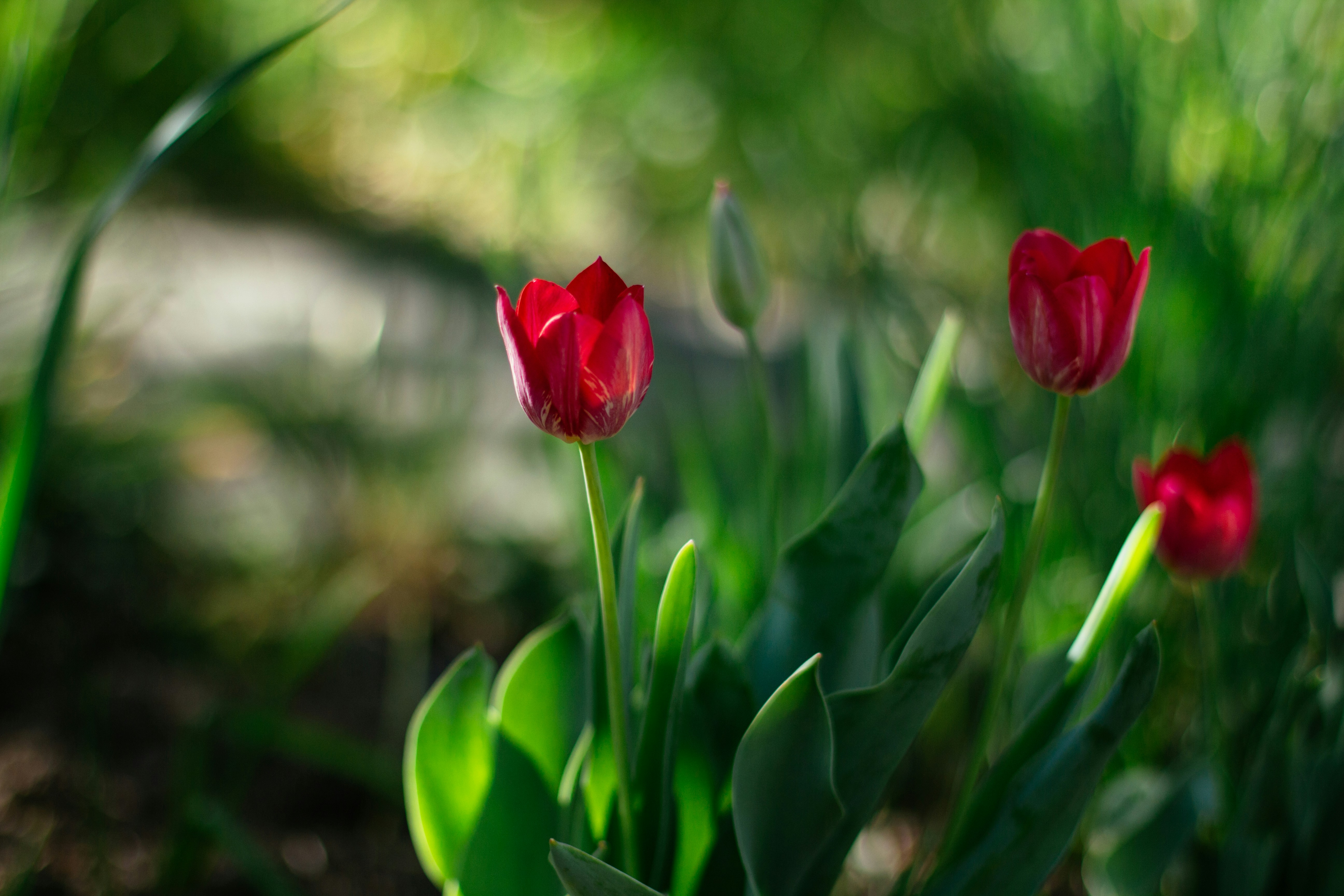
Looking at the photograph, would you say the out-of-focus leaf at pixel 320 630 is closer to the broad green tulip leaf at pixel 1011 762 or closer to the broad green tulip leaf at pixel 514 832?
the broad green tulip leaf at pixel 514 832

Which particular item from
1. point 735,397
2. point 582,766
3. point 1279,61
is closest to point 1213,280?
point 1279,61

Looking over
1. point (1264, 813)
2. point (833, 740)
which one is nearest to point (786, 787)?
point (833, 740)

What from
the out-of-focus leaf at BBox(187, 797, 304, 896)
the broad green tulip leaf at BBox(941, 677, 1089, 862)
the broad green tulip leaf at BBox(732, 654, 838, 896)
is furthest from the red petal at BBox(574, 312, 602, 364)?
the out-of-focus leaf at BBox(187, 797, 304, 896)

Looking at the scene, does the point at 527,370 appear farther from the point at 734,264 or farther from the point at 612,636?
the point at 734,264

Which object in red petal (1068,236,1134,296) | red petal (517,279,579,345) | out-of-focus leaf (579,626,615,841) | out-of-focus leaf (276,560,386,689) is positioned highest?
red petal (1068,236,1134,296)

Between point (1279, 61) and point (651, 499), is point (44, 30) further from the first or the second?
point (1279, 61)

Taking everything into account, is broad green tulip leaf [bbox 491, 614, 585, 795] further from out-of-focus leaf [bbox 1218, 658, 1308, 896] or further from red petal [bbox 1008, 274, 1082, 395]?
out-of-focus leaf [bbox 1218, 658, 1308, 896]

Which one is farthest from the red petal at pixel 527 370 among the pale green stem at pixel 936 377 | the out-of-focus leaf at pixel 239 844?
the out-of-focus leaf at pixel 239 844
